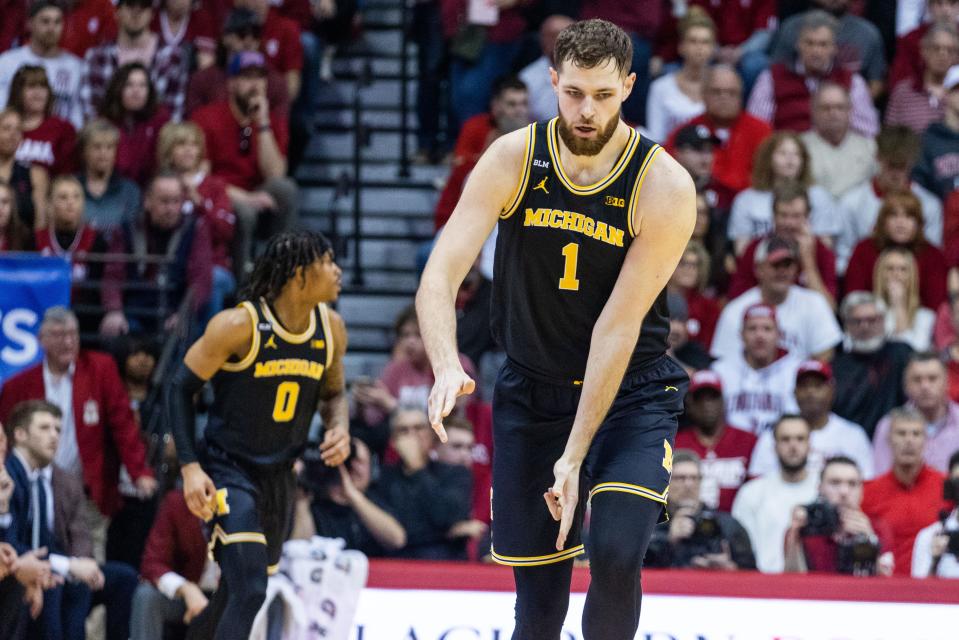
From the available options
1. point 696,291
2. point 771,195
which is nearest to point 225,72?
point 696,291

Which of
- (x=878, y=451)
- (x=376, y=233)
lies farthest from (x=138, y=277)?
(x=878, y=451)

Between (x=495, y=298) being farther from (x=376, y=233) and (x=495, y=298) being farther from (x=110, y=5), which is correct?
(x=110, y=5)

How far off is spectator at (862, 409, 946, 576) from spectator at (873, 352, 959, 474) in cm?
39

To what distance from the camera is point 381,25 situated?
13.6 m

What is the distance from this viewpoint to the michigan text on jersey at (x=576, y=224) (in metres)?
5.40

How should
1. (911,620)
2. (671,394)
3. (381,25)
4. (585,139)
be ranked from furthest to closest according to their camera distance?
(381,25) < (911,620) < (671,394) < (585,139)

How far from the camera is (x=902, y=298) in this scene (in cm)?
1083

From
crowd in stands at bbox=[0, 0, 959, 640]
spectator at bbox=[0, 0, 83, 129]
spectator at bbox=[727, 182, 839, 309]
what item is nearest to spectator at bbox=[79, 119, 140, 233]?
crowd in stands at bbox=[0, 0, 959, 640]

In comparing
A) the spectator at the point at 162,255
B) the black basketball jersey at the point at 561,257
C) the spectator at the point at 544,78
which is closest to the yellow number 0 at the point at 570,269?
the black basketball jersey at the point at 561,257

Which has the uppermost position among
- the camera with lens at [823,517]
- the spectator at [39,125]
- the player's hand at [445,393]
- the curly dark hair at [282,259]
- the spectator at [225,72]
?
the spectator at [225,72]

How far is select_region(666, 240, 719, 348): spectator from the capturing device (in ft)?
35.4

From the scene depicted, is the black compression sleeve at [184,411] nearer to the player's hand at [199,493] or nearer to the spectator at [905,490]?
the player's hand at [199,493]

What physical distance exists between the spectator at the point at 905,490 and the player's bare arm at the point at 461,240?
16.0 feet

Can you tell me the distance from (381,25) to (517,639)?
876cm
